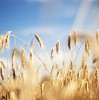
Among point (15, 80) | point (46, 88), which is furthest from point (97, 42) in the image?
point (15, 80)

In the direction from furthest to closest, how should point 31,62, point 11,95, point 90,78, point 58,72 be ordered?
point 58,72
point 90,78
point 31,62
point 11,95

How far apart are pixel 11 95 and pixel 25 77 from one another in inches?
5.9

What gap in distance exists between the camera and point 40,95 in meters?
1.64

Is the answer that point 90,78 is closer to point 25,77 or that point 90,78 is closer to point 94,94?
point 94,94

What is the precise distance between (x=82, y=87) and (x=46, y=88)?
0.23 metres

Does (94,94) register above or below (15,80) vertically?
below

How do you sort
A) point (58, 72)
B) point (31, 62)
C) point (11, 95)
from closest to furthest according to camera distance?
point (11, 95) < point (31, 62) < point (58, 72)

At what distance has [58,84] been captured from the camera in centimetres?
165

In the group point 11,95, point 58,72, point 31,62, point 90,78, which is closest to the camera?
point 11,95

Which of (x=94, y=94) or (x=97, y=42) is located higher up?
(x=97, y=42)

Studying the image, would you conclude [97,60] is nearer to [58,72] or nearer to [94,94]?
[94,94]

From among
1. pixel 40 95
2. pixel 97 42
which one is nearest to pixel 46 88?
pixel 40 95

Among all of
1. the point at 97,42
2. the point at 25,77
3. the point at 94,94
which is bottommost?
the point at 94,94

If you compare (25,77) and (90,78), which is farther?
(90,78)
